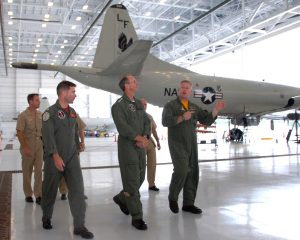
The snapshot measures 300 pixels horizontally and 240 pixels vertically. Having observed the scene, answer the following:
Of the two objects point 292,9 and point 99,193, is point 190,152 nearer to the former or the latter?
point 99,193

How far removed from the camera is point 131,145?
4.08 m

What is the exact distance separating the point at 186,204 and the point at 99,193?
2003 millimetres

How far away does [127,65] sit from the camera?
1031 cm

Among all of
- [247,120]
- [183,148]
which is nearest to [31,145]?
[183,148]

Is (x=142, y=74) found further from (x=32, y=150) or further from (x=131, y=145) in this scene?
(x=131, y=145)

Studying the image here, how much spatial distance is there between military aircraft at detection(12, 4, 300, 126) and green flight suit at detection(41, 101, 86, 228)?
5.23 m

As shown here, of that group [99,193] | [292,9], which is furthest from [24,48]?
[99,193]

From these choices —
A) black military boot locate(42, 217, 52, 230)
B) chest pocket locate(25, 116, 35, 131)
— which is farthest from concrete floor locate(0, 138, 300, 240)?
chest pocket locate(25, 116, 35, 131)

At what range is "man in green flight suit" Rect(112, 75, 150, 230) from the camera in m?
3.99

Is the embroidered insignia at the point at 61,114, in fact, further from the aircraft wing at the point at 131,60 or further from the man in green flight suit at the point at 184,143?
the aircraft wing at the point at 131,60

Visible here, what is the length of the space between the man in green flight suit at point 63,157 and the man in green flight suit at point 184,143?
1.36 metres

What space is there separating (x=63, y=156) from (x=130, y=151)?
77 centimetres

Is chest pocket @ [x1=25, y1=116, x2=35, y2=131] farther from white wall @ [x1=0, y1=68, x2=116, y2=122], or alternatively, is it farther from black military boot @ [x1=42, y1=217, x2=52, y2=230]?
white wall @ [x1=0, y1=68, x2=116, y2=122]

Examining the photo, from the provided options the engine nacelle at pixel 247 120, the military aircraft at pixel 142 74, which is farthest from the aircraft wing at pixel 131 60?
the engine nacelle at pixel 247 120
